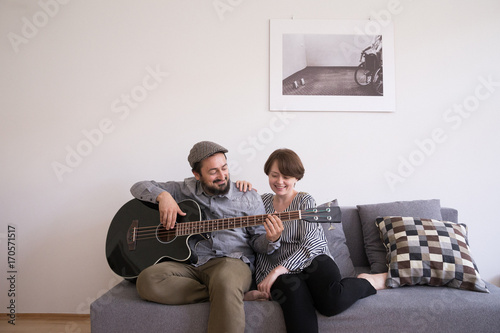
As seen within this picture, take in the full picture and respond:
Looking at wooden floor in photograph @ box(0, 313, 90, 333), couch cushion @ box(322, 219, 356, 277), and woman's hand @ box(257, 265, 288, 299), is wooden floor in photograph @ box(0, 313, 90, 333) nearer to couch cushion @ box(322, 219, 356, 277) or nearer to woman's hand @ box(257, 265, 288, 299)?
woman's hand @ box(257, 265, 288, 299)

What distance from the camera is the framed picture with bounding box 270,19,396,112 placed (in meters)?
2.51

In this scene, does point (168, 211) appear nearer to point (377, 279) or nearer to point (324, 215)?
point (324, 215)

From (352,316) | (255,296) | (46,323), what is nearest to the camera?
(352,316)

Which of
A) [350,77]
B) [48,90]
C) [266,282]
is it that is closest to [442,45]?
[350,77]

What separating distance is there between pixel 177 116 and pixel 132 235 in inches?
36.8

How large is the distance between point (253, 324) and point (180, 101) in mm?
1532

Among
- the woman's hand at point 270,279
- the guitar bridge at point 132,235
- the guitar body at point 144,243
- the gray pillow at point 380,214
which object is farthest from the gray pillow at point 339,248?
the guitar bridge at point 132,235

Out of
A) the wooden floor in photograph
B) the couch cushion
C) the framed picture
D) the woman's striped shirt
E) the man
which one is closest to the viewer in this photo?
the man

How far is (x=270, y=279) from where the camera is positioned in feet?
5.68

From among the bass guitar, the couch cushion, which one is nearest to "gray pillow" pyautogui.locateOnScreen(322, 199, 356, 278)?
the couch cushion

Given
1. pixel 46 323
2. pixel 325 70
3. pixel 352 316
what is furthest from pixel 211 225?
pixel 46 323

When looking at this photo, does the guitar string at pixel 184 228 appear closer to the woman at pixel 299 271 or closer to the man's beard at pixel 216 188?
the woman at pixel 299 271

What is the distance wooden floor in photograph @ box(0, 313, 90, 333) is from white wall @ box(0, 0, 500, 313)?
0.05 meters

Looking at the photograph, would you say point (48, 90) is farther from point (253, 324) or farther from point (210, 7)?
point (253, 324)
